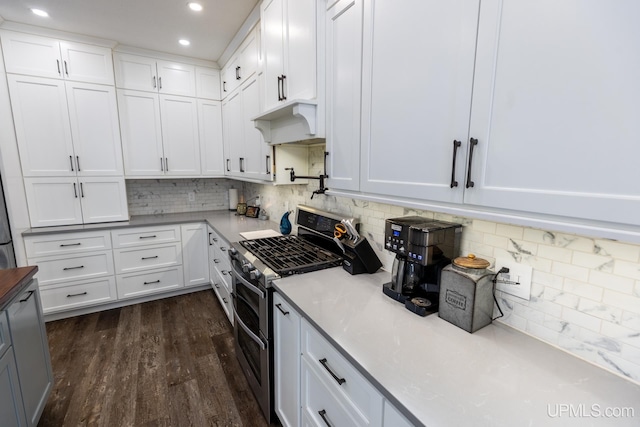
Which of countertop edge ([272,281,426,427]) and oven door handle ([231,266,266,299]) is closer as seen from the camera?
countertop edge ([272,281,426,427])

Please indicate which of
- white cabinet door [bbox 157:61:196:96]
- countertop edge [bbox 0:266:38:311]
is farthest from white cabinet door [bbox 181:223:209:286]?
countertop edge [bbox 0:266:38:311]

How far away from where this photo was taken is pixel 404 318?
1131 mm

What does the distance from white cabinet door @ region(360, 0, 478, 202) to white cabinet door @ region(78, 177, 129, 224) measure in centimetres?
287

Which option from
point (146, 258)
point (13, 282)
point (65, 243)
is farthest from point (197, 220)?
point (13, 282)

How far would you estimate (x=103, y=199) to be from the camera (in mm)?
2963

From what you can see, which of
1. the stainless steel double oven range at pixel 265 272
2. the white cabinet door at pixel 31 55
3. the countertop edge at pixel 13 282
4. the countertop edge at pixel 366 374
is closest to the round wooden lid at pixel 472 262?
the countertop edge at pixel 366 374

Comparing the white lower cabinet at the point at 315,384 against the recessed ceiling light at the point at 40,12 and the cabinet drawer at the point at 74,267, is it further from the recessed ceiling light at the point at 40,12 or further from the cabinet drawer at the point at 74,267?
the recessed ceiling light at the point at 40,12

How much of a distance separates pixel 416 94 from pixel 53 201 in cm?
338

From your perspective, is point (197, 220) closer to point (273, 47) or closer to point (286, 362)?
point (273, 47)

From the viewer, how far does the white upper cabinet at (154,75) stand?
2.98 meters

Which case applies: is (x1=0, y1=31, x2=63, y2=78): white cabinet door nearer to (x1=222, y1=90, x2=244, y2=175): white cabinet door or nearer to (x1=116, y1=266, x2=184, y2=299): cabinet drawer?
(x1=222, y1=90, x2=244, y2=175): white cabinet door

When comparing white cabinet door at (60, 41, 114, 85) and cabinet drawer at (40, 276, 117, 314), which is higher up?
white cabinet door at (60, 41, 114, 85)

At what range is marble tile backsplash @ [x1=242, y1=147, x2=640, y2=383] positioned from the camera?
0.81 meters

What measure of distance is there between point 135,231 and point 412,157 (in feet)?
9.92
